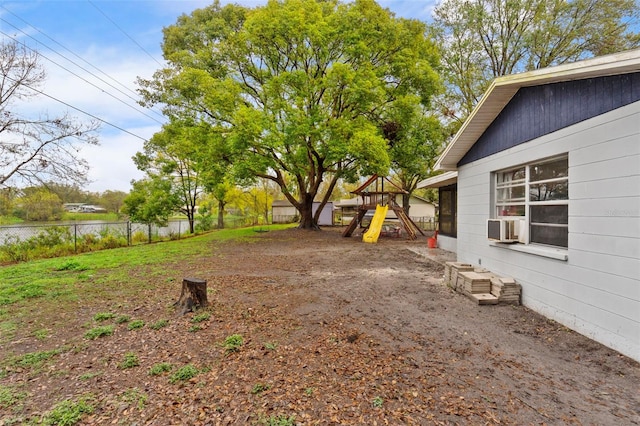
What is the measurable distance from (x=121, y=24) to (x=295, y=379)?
1371 cm

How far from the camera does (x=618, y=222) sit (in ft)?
9.89

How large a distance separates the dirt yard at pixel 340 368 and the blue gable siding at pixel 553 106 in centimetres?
264

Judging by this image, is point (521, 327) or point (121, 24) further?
point (121, 24)

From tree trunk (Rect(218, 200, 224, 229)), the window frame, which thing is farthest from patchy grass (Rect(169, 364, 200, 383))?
tree trunk (Rect(218, 200, 224, 229))

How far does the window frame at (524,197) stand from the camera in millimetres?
3945

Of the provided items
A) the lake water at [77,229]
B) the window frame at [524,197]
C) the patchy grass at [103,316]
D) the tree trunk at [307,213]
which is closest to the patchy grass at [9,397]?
the patchy grass at [103,316]

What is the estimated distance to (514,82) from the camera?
4324 millimetres

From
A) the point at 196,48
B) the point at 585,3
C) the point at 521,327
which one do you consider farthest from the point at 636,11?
the point at 196,48

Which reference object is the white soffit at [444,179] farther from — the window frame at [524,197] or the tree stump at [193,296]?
the tree stump at [193,296]

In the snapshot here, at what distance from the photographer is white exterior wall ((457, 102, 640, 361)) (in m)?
2.86

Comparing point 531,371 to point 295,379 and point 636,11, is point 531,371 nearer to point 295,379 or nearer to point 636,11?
point 295,379

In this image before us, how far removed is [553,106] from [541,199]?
4.37ft

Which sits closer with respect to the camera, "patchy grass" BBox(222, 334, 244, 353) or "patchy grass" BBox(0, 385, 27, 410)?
"patchy grass" BBox(0, 385, 27, 410)

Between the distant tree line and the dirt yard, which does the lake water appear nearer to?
the distant tree line
